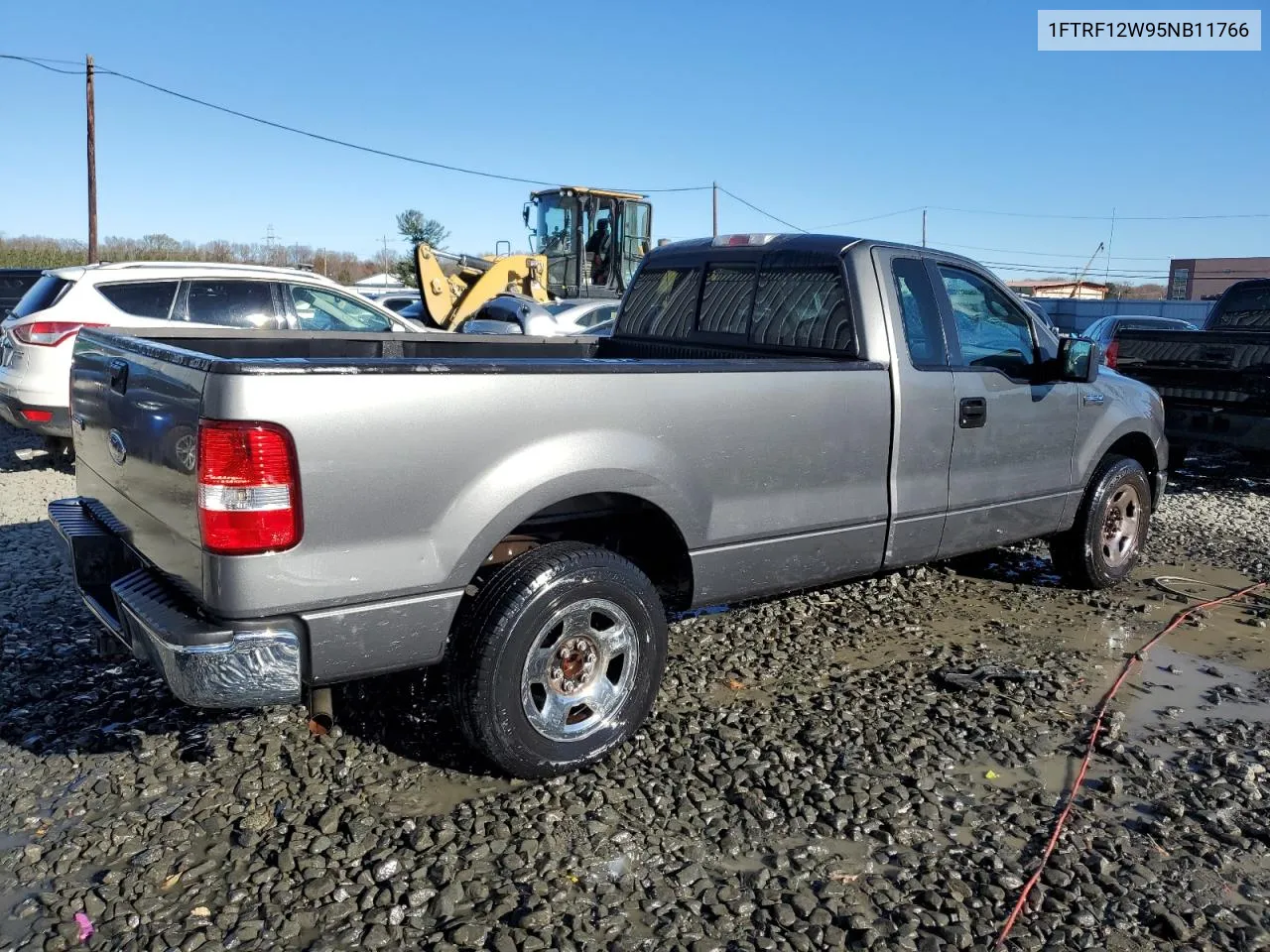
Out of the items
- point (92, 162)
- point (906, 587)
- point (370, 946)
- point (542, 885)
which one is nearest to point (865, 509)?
point (906, 587)

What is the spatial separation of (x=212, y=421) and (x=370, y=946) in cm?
147

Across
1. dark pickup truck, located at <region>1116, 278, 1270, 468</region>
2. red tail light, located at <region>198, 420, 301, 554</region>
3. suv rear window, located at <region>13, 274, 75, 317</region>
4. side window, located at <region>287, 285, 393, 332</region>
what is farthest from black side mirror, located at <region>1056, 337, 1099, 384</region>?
suv rear window, located at <region>13, 274, 75, 317</region>

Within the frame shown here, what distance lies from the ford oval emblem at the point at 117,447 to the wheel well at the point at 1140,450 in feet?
17.0

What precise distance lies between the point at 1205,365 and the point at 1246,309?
110 inches

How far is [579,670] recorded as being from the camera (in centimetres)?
359

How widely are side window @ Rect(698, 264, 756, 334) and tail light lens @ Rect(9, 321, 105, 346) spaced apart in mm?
5300

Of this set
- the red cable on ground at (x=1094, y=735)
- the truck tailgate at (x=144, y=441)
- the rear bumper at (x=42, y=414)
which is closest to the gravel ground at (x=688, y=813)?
the red cable on ground at (x=1094, y=735)

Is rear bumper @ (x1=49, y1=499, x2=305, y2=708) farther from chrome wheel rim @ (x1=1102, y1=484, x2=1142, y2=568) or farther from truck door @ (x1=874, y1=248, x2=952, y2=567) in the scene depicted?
chrome wheel rim @ (x1=1102, y1=484, x2=1142, y2=568)

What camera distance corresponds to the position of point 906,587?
6012mm

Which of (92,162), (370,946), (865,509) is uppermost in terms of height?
(92,162)

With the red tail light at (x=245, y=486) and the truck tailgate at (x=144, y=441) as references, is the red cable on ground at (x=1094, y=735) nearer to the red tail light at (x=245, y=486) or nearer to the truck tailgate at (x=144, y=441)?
the red tail light at (x=245, y=486)

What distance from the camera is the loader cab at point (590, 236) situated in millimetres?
20469

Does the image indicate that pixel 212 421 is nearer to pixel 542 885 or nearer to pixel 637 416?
pixel 637 416

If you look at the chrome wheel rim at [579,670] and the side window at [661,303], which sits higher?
the side window at [661,303]
